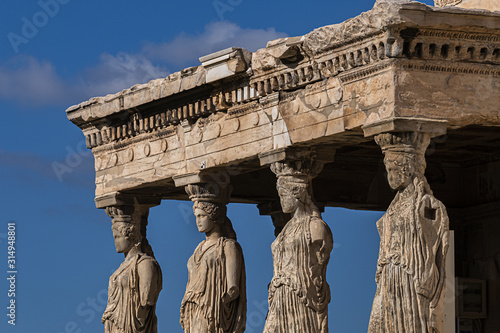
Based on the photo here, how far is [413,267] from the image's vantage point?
14.7 metres

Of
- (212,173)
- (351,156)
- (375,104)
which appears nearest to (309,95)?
(375,104)

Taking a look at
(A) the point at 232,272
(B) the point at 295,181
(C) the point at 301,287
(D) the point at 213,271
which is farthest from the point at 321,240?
(D) the point at 213,271

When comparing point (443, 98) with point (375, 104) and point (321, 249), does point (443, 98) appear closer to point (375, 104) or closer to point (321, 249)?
point (375, 104)

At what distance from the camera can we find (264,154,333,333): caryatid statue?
637 inches

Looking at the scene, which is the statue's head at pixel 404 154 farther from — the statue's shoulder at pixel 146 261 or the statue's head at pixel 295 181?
the statue's shoulder at pixel 146 261

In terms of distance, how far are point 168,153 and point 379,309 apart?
4541mm

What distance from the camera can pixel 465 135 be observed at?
18266mm

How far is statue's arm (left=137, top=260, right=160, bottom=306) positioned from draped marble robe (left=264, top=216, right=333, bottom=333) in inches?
126

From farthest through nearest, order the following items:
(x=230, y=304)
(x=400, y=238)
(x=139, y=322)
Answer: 1. (x=139, y=322)
2. (x=230, y=304)
3. (x=400, y=238)

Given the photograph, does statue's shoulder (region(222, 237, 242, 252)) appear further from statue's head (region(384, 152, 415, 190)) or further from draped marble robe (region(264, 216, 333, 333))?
statue's head (region(384, 152, 415, 190))

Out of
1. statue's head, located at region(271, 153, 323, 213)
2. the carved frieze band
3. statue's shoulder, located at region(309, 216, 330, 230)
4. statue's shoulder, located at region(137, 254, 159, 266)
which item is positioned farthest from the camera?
statue's shoulder, located at region(137, 254, 159, 266)

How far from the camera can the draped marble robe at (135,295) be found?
1928 cm

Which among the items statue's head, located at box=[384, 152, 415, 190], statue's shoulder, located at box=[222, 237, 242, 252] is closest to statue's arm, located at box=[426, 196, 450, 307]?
statue's head, located at box=[384, 152, 415, 190]

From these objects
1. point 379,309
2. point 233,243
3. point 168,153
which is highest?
point 168,153
